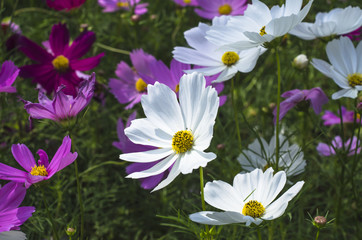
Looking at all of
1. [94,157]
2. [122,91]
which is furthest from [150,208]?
[122,91]

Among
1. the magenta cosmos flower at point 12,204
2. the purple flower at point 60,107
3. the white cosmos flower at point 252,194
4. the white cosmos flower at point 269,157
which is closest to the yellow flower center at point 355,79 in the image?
the white cosmos flower at point 269,157

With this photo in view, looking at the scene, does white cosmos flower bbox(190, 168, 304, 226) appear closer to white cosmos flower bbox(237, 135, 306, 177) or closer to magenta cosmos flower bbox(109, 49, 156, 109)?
white cosmos flower bbox(237, 135, 306, 177)

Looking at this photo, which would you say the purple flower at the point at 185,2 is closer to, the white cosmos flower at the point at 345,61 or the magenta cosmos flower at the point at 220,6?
the magenta cosmos flower at the point at 220,6

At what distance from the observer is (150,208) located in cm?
136

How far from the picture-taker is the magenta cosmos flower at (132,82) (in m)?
1.25

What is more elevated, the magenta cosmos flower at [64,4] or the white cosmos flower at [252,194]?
the white cosmos flower at [252,194]

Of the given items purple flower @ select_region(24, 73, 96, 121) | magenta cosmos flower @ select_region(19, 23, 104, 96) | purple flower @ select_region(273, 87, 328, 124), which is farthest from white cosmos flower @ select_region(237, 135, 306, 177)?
magenta cosmos flower @ select_region(19, 23, 104, 96)

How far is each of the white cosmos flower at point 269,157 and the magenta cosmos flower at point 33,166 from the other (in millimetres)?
367

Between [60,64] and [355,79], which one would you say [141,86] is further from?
[355,79]

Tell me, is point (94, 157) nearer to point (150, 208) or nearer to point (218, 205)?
point (150, 208)

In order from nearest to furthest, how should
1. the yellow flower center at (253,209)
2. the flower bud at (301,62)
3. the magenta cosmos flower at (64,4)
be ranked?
the yellow flower center at (253,209) < the flower bud at (301,62) < the magenta cosmos flower at (64,4)

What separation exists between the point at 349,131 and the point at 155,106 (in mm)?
788

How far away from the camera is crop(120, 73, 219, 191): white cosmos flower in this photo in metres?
0.75

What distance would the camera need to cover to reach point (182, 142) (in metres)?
0.77
